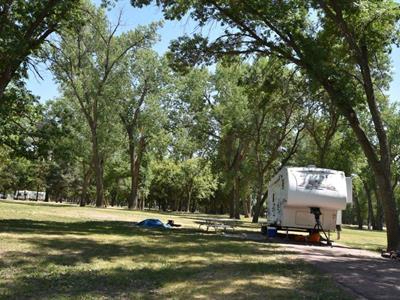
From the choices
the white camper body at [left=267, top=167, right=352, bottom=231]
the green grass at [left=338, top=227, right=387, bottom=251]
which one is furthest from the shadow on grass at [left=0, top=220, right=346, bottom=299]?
the green grass at [left=338, top=227, right=387, bottom=251]

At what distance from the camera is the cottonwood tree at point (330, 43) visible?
17.6m

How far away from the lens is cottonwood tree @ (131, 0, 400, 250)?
693 inches

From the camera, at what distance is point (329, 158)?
45.8 metres

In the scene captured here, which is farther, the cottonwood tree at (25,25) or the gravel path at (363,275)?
the cottonwood tree at (25,25)

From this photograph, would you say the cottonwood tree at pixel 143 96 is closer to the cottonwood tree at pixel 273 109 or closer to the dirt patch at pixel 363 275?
the cottonwood tree at pixel 273 109

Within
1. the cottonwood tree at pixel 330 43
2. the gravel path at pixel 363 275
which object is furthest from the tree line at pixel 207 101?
the gravel path at pixel 363 275

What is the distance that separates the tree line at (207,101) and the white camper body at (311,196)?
169 cm

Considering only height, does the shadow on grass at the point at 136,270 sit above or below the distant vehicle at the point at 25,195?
below

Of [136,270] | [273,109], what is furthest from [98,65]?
[136,270]

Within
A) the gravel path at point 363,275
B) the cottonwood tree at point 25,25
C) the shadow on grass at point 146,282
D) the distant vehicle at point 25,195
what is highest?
the cottonwood tree at point 25,25

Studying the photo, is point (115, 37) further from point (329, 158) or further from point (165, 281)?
point (165, 281)

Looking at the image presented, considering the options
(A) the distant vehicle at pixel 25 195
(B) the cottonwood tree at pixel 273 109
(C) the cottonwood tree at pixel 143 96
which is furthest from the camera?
(A) the distant vehicle at pixel 25 195

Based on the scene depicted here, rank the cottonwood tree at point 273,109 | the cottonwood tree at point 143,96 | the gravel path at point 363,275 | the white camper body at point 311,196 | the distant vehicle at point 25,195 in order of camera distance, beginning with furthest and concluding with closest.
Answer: the distant vehicle at point 25,195 < the cottonwood tree at point 143,96 < the cottonwood tree at point 273,109 < the white camper body at point 311,196 < the gravel path at point 363,275

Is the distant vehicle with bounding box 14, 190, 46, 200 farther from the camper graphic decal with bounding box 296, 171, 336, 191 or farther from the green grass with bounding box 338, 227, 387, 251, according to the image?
the camper graphic decal with bounding box 296, 171, 336, 191
